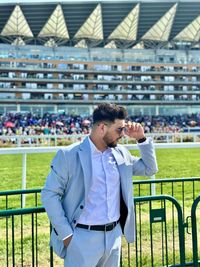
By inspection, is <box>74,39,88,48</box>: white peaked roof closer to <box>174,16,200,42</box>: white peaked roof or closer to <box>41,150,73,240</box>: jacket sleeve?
<box>174,16,200,42</box>: white peaked roof

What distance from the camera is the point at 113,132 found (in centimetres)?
265

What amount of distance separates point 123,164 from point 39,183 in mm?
7255

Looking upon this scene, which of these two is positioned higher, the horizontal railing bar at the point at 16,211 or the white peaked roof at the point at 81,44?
the white peaked roof at the point at 81,44

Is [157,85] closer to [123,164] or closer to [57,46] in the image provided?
[57,46]

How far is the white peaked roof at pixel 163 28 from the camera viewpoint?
70312mm

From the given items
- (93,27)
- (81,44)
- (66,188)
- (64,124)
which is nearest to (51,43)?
(81,44)

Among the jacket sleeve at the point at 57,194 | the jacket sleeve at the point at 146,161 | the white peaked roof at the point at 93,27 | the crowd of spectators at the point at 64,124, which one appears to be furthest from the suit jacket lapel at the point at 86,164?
the white peaked roof at the point at 93,27

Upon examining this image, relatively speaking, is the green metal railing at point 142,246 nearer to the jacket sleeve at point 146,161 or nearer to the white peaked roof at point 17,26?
the jacket sleeve at point 146,161

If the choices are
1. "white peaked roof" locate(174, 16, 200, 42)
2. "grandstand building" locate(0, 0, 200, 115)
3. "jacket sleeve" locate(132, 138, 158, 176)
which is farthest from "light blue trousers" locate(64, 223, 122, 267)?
"white peaked roof" locate(174, 16, 200, 42)

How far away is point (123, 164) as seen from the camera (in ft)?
9.18

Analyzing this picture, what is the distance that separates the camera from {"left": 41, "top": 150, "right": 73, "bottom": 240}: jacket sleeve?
8.11 feet

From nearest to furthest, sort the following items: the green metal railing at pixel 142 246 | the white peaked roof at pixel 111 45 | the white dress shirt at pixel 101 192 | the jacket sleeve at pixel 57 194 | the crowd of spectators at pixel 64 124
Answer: the jacket sleeve at pixel 57 194
the white dress shirt at pixel 101 192
the green metal railing at pixel 142 246
the crowd of spectators at pixel 64 124
the white peaked roof at pixel 111 45

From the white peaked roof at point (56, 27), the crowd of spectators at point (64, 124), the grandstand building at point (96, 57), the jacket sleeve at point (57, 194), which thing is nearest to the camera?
the jacket sleeve at point (57, 194)

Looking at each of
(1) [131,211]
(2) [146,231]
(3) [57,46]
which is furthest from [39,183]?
(3) [57,46]
